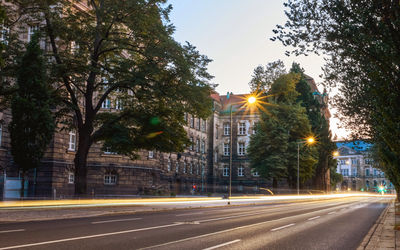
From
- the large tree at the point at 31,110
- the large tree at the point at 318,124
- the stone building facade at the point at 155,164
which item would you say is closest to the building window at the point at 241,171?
the stone building facade at the point at 155,164

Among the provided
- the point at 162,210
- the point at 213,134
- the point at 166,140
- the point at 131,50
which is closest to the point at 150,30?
the point at 131,50

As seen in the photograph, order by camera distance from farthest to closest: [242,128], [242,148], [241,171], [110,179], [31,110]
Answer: [242,128] < [242,148] < [241,171] < [110,179] < [31,110]

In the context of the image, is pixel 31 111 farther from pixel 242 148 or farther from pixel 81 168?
pixel 242 148

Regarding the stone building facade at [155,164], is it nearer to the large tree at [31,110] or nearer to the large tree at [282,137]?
the large tree at [31,110]

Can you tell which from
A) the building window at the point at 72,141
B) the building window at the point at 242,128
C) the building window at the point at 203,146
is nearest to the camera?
A: the building window at the point at 72,141

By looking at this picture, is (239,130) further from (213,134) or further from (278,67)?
(278,67)

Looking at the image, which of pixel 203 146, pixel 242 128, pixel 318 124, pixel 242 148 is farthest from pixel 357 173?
pixel 318 124

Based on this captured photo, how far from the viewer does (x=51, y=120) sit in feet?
82.9

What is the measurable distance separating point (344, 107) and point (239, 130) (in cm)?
6022

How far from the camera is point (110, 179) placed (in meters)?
45.4

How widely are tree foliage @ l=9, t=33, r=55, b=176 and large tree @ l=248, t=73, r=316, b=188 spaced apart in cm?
3571

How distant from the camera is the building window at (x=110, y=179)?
148 ft

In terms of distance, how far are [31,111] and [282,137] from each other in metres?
38.6

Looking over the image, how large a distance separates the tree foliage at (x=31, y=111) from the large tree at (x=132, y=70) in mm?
1052
